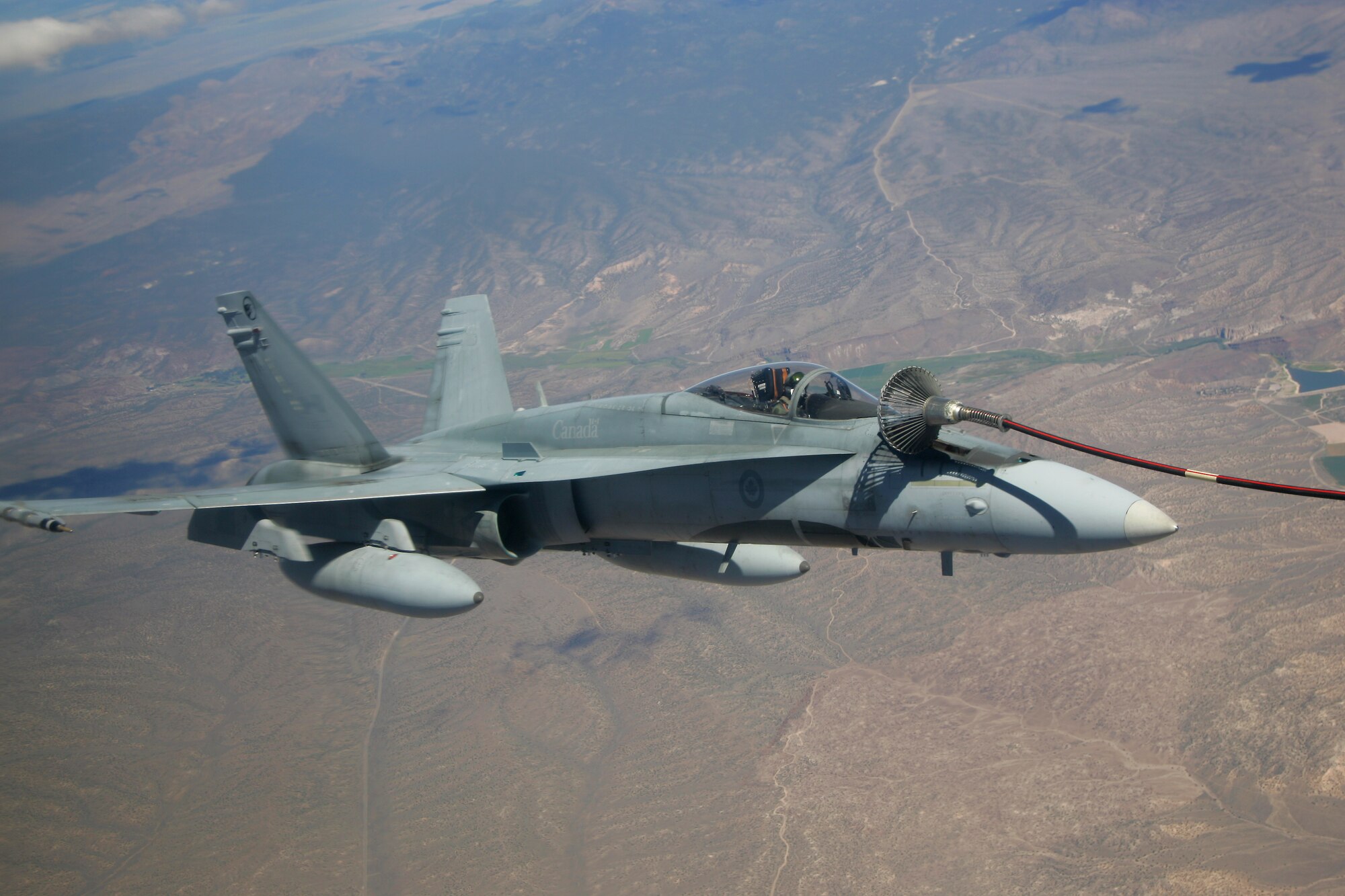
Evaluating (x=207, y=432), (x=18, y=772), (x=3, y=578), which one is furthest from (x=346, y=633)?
(x=207, y=432)

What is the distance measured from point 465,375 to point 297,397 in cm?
585

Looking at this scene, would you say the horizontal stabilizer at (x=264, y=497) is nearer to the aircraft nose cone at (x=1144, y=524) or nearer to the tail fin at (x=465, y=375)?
the tail fin at (x=465, y=375)

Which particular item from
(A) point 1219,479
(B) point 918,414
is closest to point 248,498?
(B) point 918,414

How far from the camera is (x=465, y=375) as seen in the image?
25.7 m

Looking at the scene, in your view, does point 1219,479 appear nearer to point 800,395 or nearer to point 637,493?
point 800,395

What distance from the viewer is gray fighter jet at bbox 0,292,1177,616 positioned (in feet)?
41.2

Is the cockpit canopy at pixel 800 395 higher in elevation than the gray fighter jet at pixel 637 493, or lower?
higher

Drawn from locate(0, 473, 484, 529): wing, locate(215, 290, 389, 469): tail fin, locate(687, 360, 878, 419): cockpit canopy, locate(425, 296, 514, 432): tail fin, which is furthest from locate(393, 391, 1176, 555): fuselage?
locate(425, 296, 514, 432): tail fin

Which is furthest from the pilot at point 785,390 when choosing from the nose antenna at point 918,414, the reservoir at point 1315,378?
the reservoir at point 1315,378

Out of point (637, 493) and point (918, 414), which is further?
point (637, 493)

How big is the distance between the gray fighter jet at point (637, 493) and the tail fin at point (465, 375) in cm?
310

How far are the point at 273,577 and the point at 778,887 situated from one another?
7576cm

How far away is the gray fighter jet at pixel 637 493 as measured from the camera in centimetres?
1256

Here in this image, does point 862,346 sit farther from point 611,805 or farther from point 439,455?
point 439,455
